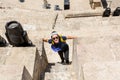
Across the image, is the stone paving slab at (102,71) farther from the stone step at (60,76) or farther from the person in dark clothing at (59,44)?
the person in dark clothing at (59,44)

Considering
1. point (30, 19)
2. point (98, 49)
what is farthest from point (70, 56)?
point (30, 19)

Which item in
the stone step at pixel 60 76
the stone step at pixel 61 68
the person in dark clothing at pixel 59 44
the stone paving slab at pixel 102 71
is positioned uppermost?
the stone paving slab at pixel 102 71

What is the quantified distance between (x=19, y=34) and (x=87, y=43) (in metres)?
2.07

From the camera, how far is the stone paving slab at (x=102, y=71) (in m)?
4.72

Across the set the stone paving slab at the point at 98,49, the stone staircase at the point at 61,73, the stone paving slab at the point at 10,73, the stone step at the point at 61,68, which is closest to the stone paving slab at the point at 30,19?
the stone step at the point at 61,68

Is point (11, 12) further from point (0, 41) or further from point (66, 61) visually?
point (66, 61)

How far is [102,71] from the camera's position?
4848mm

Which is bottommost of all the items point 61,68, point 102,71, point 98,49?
point 61,68

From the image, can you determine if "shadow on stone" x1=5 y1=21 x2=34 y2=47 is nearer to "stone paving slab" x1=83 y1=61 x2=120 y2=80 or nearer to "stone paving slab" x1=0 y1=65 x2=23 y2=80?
"stone paving slab" x1=0 y1=65 x2=23 y2=80

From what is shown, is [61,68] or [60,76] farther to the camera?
[61,68]

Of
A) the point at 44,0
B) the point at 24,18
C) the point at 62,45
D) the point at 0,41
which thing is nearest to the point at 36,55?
the point at 62,45

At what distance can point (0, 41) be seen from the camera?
9281 mm

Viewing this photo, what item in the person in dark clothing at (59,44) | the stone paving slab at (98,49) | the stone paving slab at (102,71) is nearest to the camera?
the stone paving slab at (102,71)

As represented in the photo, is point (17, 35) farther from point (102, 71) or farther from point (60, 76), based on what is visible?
point (102, 71)
